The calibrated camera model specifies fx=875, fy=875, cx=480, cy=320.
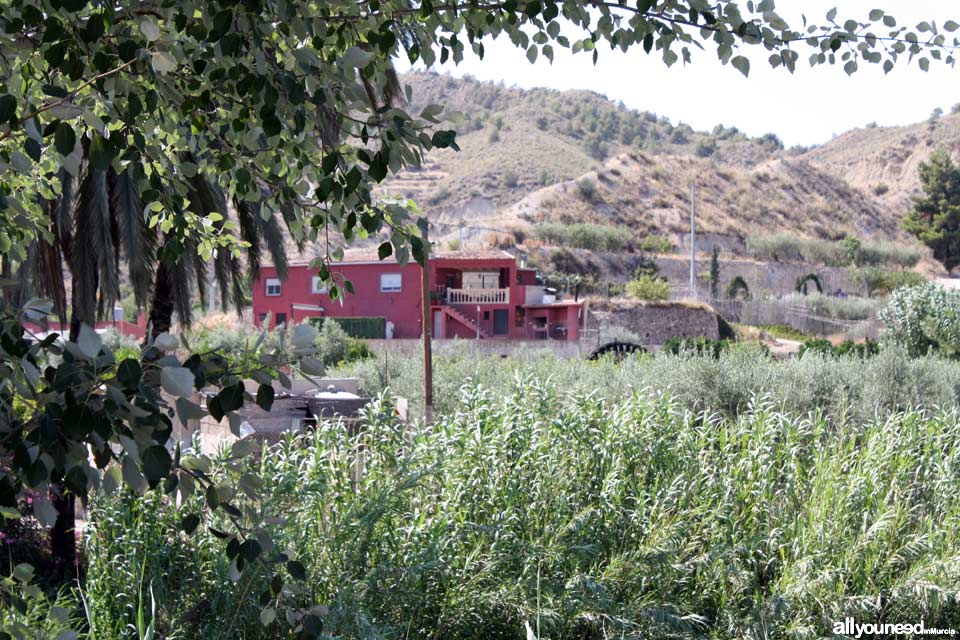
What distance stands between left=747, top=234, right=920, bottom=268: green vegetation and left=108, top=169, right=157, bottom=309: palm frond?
57192 mm

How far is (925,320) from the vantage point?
23281mm

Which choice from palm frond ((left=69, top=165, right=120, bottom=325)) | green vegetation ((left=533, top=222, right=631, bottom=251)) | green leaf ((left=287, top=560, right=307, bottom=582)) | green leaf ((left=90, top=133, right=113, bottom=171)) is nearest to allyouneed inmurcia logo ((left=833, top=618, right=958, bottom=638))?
green leaf ((left=287, top=560, right=307, bottom=582))

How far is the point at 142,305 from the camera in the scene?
27.7ft

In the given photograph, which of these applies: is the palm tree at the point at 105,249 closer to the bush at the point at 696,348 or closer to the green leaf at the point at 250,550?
the green leaf at the point at 250,550

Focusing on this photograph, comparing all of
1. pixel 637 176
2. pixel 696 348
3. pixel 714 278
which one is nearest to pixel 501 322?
pixel 714 278

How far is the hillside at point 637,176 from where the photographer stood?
64438mm

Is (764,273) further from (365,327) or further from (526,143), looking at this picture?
(526,143)

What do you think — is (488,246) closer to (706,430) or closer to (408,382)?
(408,382)

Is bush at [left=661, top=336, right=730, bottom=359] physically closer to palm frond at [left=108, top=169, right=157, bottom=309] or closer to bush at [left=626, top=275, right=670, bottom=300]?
palm frond at [left=108, top=169, right=157, bottom=309]

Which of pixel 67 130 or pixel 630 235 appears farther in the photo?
pixel 630 235

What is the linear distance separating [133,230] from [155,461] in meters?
6.86

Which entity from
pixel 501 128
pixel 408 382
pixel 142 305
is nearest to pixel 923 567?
pixel 142 305

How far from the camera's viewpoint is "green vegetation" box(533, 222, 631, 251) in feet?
176

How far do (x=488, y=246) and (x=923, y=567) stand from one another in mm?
44192
